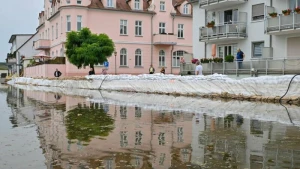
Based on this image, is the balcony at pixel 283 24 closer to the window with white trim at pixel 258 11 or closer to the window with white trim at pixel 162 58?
the window with white trim at pixel 258 11

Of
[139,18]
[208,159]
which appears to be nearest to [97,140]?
[208,159]

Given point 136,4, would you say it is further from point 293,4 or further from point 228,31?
point 293,4

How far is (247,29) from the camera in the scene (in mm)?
33344

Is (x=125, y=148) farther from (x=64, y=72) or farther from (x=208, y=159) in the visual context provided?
(x=64, y=72)

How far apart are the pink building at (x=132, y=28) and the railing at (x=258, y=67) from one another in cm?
2121

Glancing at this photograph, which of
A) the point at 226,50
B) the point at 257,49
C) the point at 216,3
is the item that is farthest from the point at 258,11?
the point at 226,50

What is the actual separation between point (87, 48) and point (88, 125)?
28.4 meters

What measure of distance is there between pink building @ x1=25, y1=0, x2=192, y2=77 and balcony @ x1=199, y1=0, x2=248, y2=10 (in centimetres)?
1668

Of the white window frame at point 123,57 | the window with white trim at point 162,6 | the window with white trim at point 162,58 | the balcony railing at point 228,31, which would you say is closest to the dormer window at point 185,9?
the window with white trim at point 162,6

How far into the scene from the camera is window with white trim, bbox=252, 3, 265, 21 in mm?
32125

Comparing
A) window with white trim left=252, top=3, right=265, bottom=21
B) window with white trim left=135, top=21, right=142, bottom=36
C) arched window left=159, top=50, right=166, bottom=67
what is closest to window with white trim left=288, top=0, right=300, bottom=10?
window with white trim left=252, top=3, right=265, bottom=21

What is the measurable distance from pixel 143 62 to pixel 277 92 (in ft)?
118

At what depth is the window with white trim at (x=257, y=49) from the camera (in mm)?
32594

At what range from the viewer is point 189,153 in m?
7.41
